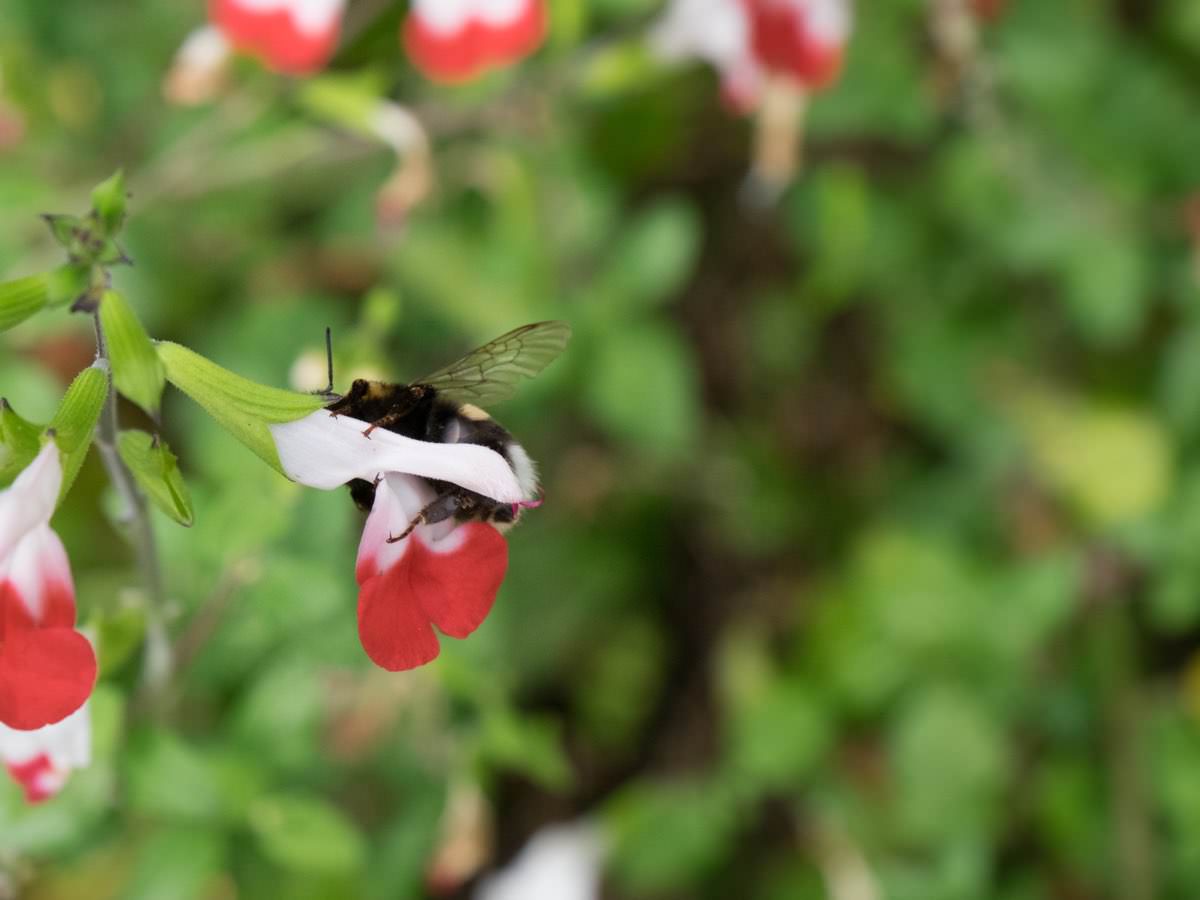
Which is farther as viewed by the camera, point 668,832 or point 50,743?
point 668,832

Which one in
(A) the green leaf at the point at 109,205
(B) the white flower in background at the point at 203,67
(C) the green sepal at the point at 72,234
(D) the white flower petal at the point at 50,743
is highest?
(B) the white flower in background at the point at 203,67

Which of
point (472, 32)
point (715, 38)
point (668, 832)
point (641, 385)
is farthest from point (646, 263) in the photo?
point (668, 832)

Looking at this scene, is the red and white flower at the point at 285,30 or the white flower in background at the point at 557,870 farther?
the white flower in background at the point at 557,870

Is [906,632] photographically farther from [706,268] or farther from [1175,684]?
[706,268]

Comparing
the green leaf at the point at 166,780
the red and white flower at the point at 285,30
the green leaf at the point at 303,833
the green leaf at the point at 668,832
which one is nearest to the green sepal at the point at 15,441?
the green leaf at the point at 166,780

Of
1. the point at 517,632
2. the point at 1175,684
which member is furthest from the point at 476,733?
the point at 1175,684

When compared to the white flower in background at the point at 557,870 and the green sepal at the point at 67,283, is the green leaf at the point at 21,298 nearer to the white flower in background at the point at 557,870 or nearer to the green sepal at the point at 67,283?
the green sepal at the point at 67,283

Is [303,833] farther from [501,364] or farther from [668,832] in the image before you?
[668,832]
